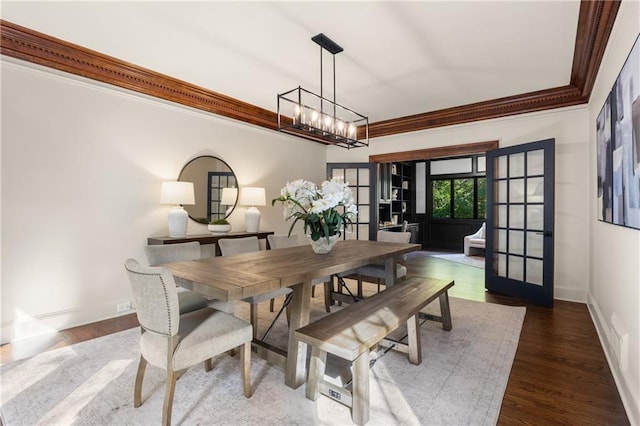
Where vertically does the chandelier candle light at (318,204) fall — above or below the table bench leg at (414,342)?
above

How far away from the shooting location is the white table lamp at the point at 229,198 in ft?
14.6

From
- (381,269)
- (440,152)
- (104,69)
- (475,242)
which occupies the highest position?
(104,69)

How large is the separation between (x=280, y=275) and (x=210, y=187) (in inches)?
110

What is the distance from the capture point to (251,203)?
4.53 metres

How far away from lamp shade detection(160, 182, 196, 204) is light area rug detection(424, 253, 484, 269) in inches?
217

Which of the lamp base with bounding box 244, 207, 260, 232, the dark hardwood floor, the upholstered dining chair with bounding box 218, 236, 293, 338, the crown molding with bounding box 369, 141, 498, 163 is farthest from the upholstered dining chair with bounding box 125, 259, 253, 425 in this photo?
the crown molding with bounding box 369, 141, 498, 163

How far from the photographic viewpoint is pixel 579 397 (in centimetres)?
192

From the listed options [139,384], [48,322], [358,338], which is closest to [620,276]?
[358,338]

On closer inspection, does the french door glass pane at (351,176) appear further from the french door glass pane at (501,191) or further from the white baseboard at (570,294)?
the white baseboard at (570,294)

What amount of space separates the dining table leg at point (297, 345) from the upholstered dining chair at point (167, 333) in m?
0.36

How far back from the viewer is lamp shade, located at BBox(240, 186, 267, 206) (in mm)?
4523

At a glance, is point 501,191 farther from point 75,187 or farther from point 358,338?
point 75,187

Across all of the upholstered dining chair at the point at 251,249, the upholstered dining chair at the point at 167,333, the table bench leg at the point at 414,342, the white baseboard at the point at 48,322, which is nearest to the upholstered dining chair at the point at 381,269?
the upholstered dining chair at the point at 251,249

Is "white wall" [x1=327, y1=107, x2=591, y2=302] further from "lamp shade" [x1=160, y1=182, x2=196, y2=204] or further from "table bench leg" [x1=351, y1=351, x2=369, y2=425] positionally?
"lamp shade" [x1=160, y1=182, x2=196, y2=204]
